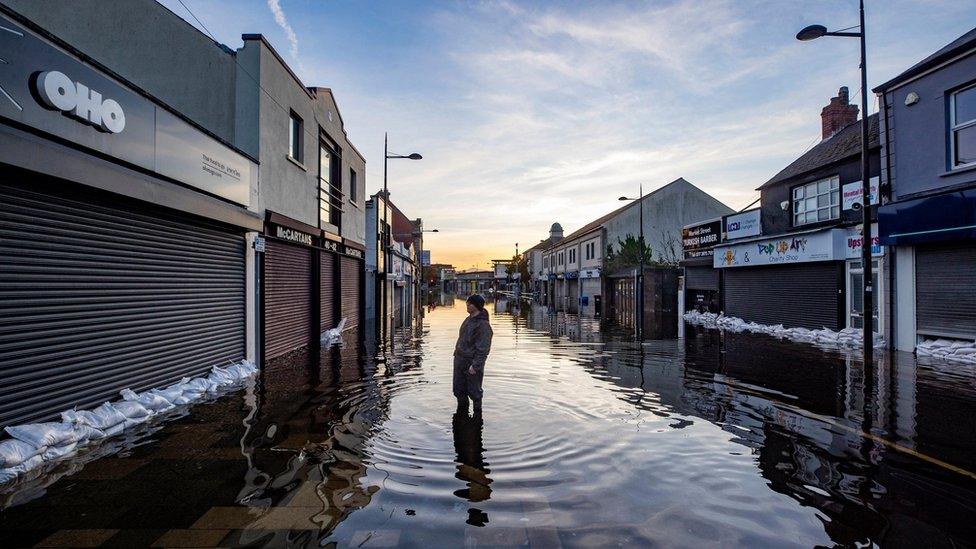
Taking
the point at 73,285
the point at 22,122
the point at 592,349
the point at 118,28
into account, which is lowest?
the point at 592,349

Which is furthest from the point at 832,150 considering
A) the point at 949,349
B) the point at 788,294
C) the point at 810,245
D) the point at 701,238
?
the point at 949,349

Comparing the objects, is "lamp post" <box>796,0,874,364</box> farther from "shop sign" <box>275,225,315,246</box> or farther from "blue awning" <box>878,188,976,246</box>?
"shop sign" <box>275,225,315,246</box>

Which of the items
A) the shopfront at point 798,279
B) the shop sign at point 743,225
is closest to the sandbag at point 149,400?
the shopfront at point 798,279

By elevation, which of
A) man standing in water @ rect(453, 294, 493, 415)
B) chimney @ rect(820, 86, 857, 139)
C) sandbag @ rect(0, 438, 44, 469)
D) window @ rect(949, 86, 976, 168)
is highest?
chimney @ rect(820, 86, 857, 139)

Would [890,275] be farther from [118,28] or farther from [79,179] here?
[118,28]

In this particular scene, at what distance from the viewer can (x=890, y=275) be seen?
1466 centimetres

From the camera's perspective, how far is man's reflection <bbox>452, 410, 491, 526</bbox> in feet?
13.8

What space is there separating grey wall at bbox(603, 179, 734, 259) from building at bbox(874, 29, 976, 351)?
85.5 ft

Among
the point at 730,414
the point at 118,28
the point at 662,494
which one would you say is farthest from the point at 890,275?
the point at 118,28

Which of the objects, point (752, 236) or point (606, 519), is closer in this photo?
point (606, 519)

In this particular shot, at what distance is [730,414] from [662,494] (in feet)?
11.1

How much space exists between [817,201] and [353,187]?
18634mm

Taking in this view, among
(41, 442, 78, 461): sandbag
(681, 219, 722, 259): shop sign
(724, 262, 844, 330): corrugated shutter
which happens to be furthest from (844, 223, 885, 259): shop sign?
(41, 442, 78, 461): sandbag

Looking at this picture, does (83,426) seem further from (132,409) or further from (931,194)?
(931,194)
